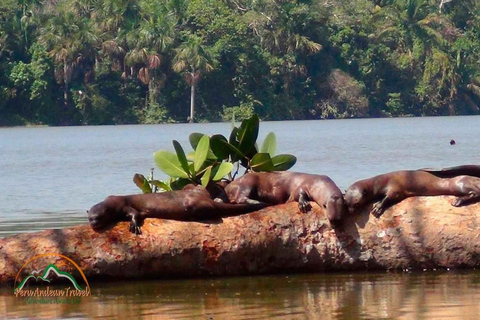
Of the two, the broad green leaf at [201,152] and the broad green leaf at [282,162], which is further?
the broad green leaf at [282,162]

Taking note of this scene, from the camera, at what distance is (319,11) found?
3135 inches

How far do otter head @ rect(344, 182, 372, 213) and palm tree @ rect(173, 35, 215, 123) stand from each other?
61335mm

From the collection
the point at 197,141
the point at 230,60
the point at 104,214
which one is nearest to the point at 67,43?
the point at 230,60

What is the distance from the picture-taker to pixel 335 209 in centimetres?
957

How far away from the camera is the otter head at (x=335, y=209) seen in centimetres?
956

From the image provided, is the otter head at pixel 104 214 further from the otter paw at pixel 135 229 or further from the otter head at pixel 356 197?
the otter head at pixel 356 197

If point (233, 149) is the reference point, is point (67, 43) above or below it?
above

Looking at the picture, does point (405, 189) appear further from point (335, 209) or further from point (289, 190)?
point (289, 190)

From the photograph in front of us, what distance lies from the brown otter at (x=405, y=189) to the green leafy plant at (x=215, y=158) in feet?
4.37

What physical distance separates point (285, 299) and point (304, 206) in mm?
1232

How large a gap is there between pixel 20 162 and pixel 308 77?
46709 mm

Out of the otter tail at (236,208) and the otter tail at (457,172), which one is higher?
the otter tail at (457,172)

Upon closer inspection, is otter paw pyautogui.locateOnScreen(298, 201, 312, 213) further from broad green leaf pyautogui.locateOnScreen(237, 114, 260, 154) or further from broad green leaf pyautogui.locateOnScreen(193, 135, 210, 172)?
broad green leaf pyautogui.locateOnScreen(237, 114, 260, 154)

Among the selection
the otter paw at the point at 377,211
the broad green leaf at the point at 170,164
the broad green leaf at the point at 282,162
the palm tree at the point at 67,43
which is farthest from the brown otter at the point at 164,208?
the palm tree at the point at 67,43
